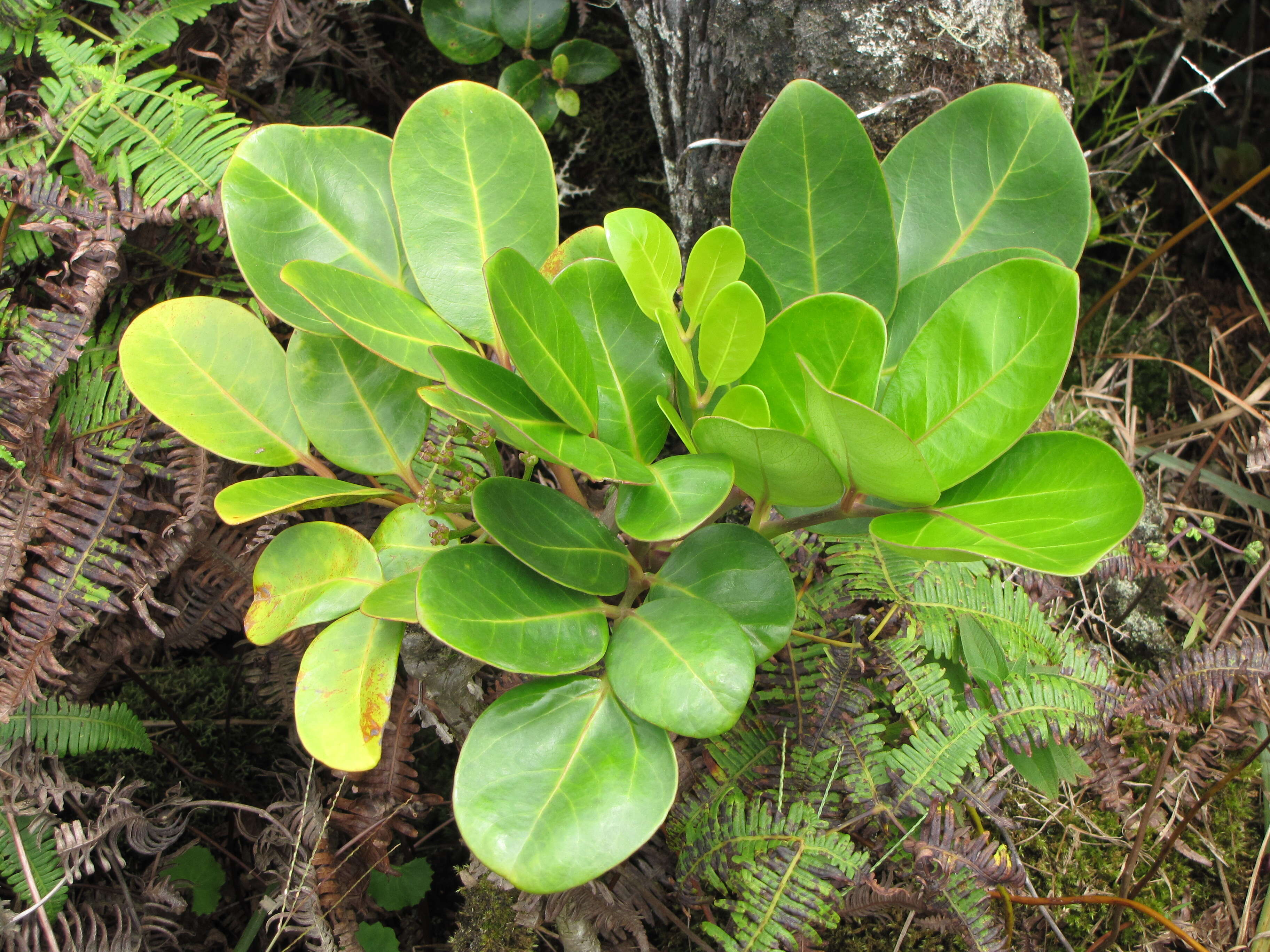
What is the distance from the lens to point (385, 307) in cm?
95

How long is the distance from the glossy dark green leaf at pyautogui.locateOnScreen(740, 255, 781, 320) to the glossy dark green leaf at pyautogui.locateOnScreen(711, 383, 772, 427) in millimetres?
137

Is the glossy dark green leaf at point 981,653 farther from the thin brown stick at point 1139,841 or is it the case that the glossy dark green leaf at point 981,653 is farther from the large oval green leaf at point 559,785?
the large oval green leaf at point 559,785

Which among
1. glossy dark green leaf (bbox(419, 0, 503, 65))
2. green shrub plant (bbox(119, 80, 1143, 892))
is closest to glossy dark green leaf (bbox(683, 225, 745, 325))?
green shrub plant (bbox(119, 80, 1143, 892))

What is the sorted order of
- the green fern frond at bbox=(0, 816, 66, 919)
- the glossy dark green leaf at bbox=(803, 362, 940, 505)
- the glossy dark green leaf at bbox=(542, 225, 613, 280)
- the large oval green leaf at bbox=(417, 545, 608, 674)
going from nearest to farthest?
the glossy dark green leaf at bbox=(803, 362, 940, 505) → the large oval green leaf at bbox=(417, 545, 608, 674) → the glossy dark green leaf at bbox=(542, 225, 613, 280) → the green fern frond at bbox=(0, 816, 66, 919)

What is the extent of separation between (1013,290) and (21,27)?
1.87 metres

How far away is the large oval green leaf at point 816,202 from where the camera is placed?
0.93m

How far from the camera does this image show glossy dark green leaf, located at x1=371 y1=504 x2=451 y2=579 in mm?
1055

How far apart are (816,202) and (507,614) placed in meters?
0.62

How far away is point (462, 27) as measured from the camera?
174 cm

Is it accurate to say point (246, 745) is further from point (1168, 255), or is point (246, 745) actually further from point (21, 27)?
point (1168, 255)

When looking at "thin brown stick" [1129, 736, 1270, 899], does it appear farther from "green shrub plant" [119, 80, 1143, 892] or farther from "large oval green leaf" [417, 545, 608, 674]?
"large oval green leaf" [417, 545, 608, 674]

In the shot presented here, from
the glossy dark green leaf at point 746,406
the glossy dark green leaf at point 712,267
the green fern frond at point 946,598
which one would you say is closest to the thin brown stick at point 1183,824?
the green fern frond at point 946,598

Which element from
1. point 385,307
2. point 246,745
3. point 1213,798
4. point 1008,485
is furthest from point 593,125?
point 1213,798

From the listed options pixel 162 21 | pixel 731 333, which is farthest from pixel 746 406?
pixel 162 21
